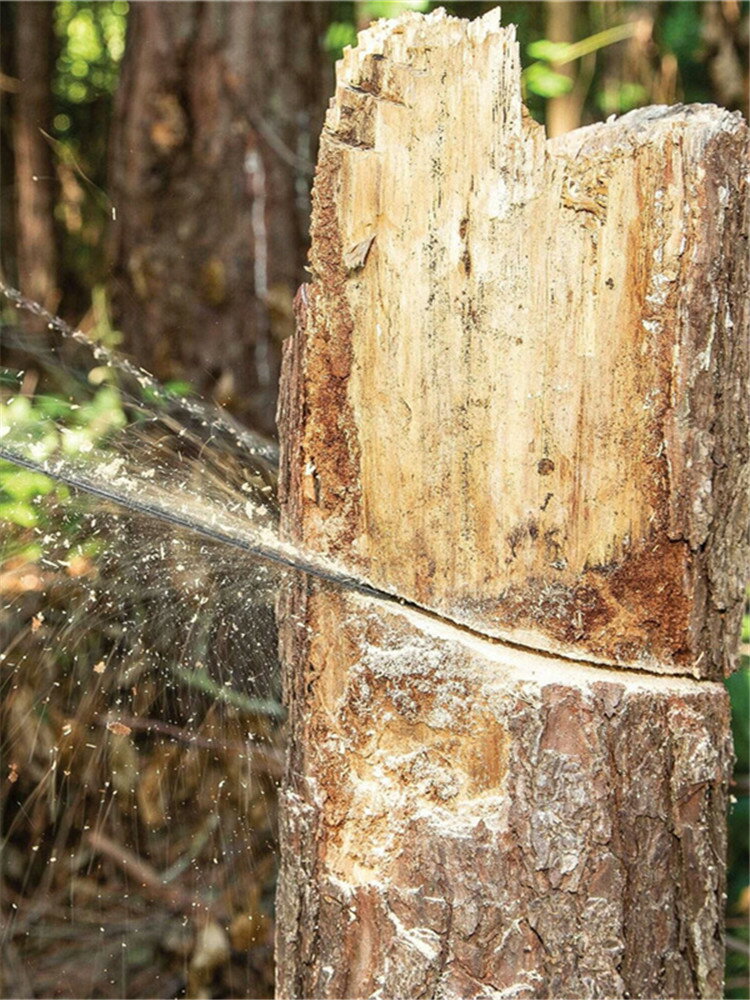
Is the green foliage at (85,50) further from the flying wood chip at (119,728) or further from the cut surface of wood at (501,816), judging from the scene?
the cut surface of wood at (501,816)

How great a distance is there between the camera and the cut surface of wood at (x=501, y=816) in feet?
4.17

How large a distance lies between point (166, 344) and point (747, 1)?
285 centimetres

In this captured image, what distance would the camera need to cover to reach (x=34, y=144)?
5.74 m

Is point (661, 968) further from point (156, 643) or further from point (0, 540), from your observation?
point (0, 540)

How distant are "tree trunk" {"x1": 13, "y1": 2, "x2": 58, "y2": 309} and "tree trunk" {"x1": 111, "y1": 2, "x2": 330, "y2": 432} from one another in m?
2.33

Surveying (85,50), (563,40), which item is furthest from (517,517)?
(85,50)

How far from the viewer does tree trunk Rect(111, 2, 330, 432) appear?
328 cm

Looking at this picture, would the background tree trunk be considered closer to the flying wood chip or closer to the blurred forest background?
the blurred forest background

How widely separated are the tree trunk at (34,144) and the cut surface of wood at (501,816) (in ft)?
15.3

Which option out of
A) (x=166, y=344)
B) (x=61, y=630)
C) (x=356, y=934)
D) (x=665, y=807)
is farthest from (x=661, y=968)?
(x=166, y=344)

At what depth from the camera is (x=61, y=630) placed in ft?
5.31

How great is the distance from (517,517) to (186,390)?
134 centimetres

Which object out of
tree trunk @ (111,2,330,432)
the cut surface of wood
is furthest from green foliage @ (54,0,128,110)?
the cut surface of wood

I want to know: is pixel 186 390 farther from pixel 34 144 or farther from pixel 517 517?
pixel 34 144
